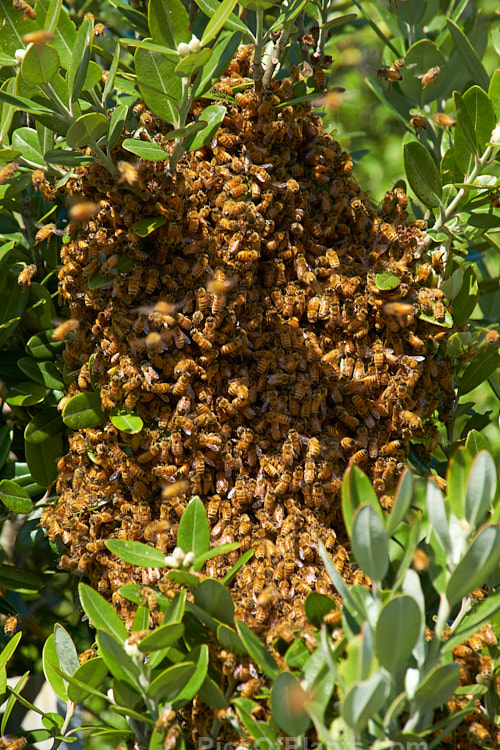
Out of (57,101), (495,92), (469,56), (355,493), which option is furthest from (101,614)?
(469,56)

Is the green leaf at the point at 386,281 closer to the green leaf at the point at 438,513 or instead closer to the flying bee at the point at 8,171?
the green leaf at the point at 438,513

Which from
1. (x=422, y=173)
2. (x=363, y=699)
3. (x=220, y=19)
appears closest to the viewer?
(x=363, y=699)

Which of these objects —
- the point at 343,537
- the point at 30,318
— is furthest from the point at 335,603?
the point at 30,318

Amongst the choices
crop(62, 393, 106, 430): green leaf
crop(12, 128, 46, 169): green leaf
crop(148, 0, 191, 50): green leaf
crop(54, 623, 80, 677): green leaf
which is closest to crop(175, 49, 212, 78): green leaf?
crop(148, 0, 191, 50): green leaf

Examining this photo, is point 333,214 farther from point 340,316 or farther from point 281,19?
point 281,19

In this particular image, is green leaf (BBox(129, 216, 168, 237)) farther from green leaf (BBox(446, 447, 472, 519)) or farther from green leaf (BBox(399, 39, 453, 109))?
green leaf (BBox(399, 39, 453, 109))

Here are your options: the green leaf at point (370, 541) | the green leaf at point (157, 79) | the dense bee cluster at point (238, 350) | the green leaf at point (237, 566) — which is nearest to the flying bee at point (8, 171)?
the dense bee cluster at point (238, 350)

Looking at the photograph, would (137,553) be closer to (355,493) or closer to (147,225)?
(355,493)
